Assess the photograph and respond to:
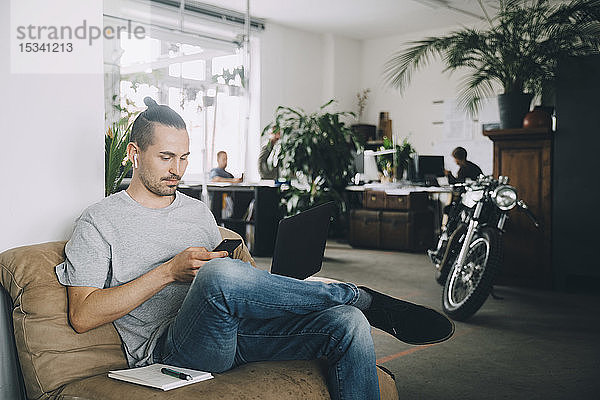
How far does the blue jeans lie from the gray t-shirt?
0.07 m

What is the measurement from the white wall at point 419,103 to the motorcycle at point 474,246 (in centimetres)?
434

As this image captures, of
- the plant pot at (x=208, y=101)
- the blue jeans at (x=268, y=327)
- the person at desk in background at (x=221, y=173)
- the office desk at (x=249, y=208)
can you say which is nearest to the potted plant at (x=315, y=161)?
the office desk at (x=249, y=208)

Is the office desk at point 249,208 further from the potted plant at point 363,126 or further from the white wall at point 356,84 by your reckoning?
the potted plant at point 363,126

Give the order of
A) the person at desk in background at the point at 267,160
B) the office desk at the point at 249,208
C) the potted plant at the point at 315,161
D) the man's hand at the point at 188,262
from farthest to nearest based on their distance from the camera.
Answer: the person at desk in background at the point at 267,160
the office desk at the point at 249,208
the potted plant at the point at 315,161
the man's hand at the point at 188,262

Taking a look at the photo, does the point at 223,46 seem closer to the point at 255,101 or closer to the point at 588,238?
the point at 255,101

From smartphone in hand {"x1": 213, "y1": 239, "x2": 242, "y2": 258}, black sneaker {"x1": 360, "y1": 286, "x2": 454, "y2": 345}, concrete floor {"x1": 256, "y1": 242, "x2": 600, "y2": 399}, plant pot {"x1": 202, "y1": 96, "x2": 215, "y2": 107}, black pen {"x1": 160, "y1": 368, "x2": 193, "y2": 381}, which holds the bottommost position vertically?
concrete floor {"x1": 256, "y1": 242, "x2": 600, "y2": 399}

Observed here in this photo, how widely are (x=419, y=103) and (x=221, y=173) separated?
330 centimetres

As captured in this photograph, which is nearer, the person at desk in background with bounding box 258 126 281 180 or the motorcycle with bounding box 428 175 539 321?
the motorcycle with bounding box 428 175 539 321

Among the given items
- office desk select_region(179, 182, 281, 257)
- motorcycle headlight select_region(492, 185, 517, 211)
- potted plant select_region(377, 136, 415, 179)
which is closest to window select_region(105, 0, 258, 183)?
office desk select_region(179, 182, 281, 257)

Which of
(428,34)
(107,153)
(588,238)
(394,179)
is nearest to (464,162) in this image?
(394,179)

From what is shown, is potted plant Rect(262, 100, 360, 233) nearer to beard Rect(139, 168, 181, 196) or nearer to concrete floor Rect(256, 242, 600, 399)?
concrete floor Rect(256, 242, 600, 399)

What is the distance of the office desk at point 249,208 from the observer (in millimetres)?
6527

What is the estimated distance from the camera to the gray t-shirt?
1622 millimetres

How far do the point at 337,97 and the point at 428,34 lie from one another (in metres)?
1.66
